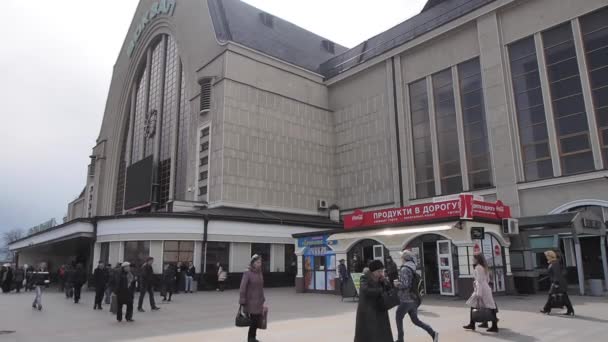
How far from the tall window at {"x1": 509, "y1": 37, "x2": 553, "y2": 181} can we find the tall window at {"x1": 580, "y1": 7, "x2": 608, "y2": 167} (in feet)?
8.86

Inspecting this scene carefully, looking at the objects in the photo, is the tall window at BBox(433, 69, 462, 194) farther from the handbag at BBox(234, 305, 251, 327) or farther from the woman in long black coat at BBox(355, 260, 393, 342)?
the woman in long black coat at BBox(355, 260, 393, 342)

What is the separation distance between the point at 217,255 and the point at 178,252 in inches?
96.0

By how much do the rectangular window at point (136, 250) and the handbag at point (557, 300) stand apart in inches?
790

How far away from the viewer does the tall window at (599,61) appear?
23516 millimetres

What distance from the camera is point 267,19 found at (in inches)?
1731

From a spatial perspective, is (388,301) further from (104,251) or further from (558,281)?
(104,251)

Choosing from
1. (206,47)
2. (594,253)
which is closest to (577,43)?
(594,253)

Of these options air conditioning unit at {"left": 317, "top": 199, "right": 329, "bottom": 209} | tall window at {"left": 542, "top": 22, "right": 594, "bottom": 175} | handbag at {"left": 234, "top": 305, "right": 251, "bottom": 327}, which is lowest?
handbag at {"left": 234, "top": 305, "right": 251, "bottom": 327}

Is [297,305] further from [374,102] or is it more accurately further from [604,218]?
[374,102]

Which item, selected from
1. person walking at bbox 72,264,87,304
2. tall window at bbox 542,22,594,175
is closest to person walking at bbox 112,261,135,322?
person walking at bbox 72,264,87,304

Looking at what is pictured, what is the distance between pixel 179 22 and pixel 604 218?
124 feet

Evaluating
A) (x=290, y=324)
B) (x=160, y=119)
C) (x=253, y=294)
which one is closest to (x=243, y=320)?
(x=253, y=294)

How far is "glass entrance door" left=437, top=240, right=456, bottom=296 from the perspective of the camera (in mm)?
17703

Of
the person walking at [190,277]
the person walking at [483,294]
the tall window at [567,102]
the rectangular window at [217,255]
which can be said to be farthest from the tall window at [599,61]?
the person walking at [190,277]
